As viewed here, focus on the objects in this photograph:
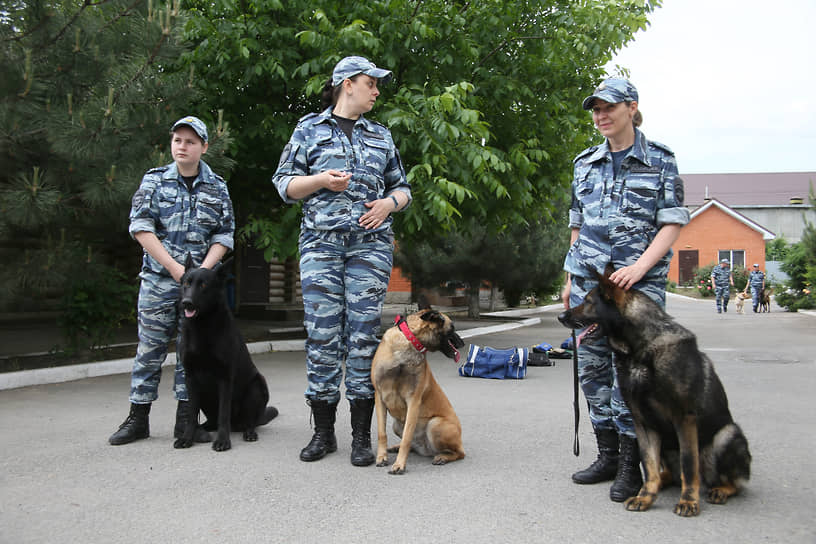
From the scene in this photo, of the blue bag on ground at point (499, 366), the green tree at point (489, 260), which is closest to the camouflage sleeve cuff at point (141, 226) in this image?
the blue bag on ground at point (499, 366)

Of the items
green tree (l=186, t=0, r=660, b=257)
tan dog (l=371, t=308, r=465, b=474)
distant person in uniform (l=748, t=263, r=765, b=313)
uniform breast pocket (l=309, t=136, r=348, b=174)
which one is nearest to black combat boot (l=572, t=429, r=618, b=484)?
tan dog (l=371, t=308, r=465, b=474)

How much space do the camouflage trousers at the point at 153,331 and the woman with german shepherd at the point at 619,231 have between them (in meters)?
2.68

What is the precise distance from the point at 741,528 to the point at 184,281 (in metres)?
3.28

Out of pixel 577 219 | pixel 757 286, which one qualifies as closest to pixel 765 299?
A: pixel 757 286

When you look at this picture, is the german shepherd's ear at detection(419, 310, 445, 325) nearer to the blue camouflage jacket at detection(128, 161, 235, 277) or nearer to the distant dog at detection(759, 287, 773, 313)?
the blue camouflage jacket at detection(128, 161, 235, 277)

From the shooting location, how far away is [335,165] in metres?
3.78

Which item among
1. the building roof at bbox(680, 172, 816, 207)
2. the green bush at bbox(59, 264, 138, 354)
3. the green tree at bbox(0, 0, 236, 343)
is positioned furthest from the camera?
the building roof at bbox(680, 172, 816, 207)

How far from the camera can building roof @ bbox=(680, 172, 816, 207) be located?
56.2m

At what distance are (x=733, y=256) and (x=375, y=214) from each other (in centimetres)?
4901

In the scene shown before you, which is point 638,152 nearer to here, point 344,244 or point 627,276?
point 627,276

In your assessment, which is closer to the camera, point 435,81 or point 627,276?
point 627,276

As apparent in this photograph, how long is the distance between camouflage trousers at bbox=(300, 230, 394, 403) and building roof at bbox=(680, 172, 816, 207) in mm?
56799

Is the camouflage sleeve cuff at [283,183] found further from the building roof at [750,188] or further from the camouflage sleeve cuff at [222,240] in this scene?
the building roof at [750,188]

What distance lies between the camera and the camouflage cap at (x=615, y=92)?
317cm
